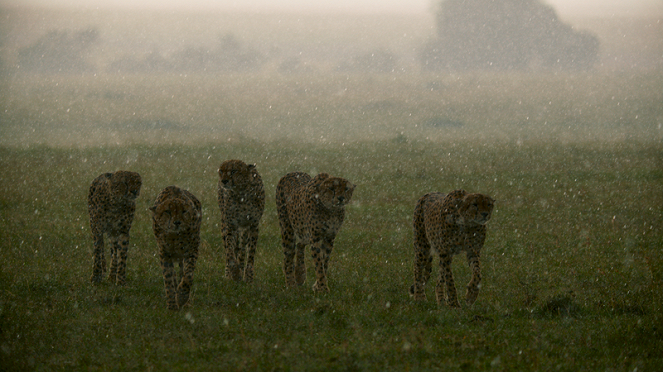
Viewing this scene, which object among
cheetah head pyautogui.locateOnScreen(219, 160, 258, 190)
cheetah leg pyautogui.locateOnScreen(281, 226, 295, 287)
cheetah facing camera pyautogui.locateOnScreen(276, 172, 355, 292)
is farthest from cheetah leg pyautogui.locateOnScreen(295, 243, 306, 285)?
cheetah head pyautogui.locateOnScreen(219, 160, 258, 190)

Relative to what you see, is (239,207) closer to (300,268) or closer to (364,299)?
(300,268)

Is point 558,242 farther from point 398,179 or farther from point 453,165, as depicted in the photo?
point 453,165

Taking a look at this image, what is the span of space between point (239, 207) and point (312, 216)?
1.66 m

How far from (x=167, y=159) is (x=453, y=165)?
14811mm

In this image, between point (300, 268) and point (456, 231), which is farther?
point (300, 268)

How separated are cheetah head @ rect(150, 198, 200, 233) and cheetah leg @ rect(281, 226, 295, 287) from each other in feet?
8.08

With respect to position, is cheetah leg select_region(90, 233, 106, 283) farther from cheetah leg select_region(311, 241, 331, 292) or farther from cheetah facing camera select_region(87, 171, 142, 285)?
cheetah leg select_region(311, 241, 331, 292)

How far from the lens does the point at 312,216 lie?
427 inches

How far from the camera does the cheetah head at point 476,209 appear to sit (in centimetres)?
933

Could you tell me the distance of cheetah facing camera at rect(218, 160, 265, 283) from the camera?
1155cm

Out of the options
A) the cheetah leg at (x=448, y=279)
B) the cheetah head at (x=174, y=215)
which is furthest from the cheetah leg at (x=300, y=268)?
the cheetah leg at (x=448, y=279)

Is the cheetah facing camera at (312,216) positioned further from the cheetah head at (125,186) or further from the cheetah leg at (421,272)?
the cheetah head at (125,186)

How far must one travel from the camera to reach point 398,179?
25.8 meters

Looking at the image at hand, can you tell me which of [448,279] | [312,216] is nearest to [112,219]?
[312,216]
